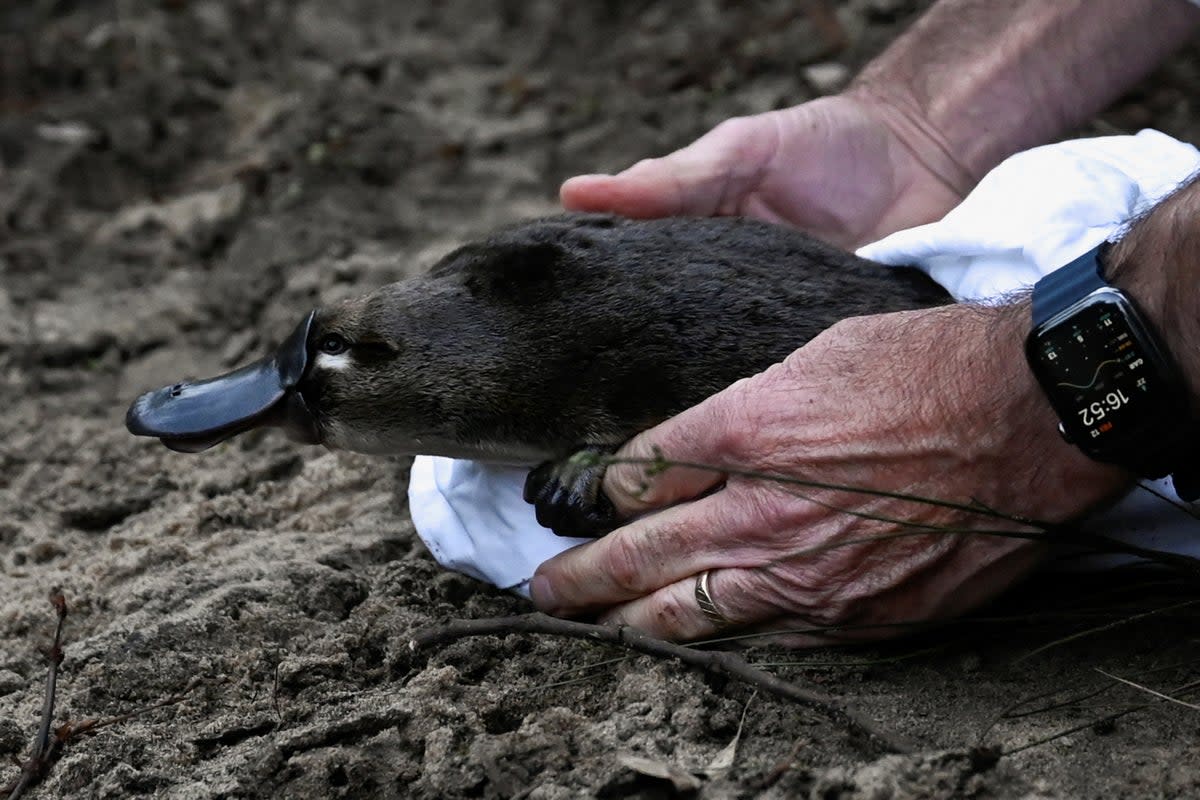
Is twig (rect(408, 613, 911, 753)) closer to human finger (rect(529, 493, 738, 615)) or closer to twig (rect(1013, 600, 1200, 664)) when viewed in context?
human finger (rect(529, 493, 738, 615))

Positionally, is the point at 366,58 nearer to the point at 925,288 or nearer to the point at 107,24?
the point at 107,24

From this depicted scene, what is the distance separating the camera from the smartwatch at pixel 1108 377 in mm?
1676

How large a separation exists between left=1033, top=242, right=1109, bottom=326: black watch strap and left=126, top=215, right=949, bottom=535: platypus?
1.36 ft

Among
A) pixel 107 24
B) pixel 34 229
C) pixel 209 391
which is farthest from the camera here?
pixel 107 24

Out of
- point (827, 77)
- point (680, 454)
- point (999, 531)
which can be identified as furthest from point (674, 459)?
point (827, 77)

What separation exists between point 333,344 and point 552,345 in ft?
1.22

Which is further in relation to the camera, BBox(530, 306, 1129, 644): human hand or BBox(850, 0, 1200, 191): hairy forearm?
BBox(850, 0, 1200, 191): hairy forearm

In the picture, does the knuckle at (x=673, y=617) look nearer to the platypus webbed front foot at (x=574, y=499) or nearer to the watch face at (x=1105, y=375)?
the platypus webbed front foot at (x=574, y=499)

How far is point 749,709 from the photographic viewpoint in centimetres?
184

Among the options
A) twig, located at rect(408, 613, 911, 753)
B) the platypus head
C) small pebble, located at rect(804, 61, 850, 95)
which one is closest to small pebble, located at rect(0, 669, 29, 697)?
the platypus head

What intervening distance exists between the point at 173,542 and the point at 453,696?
32.6 inches

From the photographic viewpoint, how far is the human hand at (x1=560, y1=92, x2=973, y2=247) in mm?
2762

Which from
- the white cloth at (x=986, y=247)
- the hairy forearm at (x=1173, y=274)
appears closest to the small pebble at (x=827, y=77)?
the white cloth at (x=986, y=247)

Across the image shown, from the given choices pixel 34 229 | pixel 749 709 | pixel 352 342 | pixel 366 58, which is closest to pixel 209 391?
pixel 352 342
